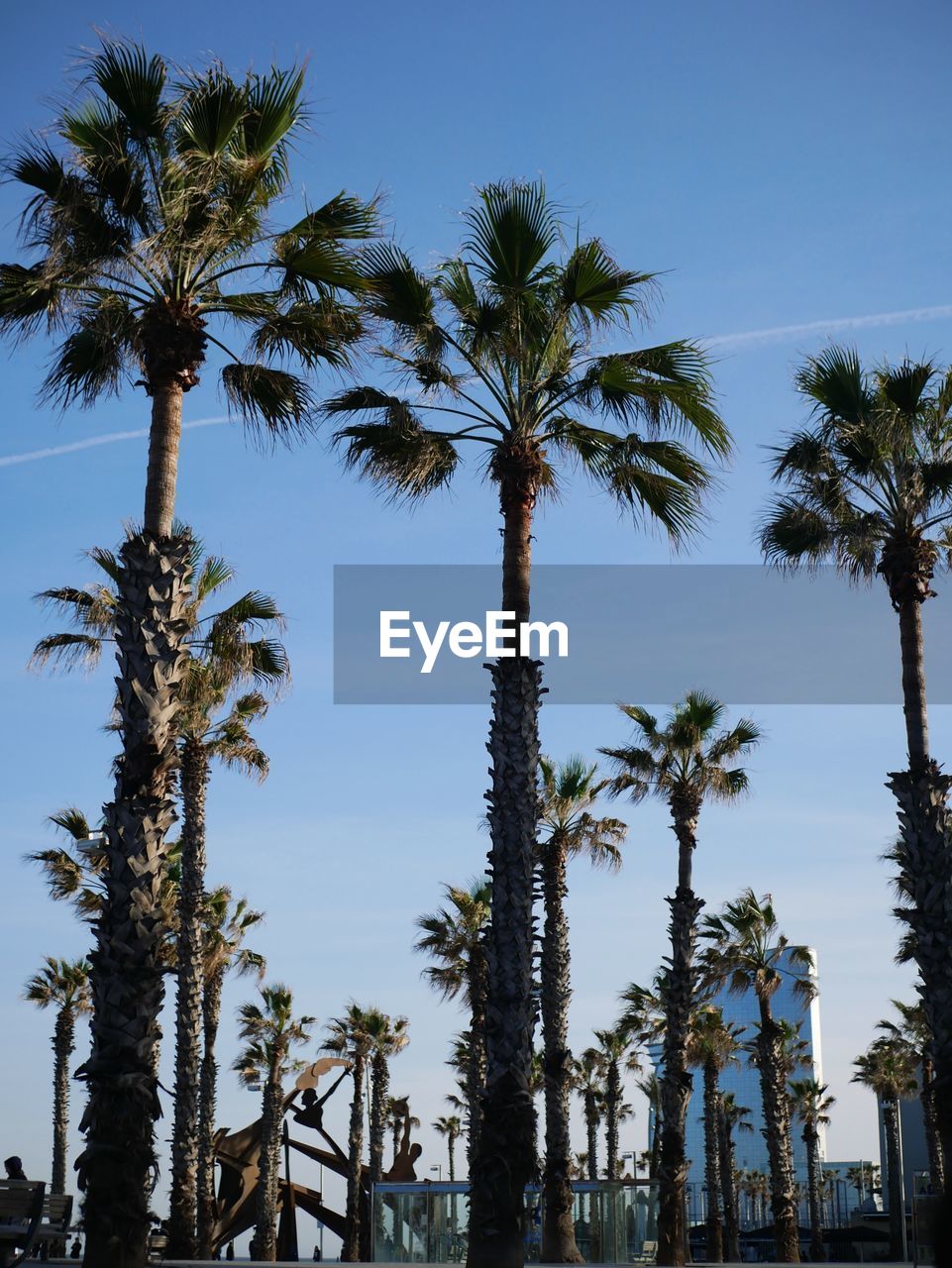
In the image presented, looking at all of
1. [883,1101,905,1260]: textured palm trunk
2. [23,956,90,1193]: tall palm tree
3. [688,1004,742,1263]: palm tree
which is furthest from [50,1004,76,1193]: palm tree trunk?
[883,1101,905,1260]: textured palm trunk

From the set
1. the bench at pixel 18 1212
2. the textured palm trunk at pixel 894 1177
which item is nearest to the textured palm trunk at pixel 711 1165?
the textured palm trunk at pixel 894 1177

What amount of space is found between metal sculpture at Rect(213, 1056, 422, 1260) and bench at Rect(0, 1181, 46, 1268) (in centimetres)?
3440

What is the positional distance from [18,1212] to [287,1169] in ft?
124

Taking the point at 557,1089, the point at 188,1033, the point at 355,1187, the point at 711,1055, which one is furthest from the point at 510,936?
the point at 711,1055

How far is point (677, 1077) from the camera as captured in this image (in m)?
30.8

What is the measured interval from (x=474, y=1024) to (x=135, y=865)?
29.2 metres

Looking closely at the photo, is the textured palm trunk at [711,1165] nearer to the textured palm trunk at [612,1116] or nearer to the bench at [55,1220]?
the textured palm trunk at [612,1116]

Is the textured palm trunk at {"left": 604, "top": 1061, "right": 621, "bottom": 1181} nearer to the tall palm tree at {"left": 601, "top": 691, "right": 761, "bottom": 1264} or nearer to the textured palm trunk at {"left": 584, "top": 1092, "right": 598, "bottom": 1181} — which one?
the textured palm trunk at {"left": 584, "top": 1092, "right": 598, "bottom": 1181}

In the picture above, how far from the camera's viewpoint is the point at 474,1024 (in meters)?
40.3

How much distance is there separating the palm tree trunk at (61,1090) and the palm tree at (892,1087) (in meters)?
34.0

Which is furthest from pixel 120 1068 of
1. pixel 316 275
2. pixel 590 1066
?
pixel 590 1066

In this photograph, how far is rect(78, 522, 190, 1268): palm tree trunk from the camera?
39.1 ft

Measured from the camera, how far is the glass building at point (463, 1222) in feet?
117

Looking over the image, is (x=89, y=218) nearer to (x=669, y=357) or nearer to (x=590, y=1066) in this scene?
(x=669, y=357)
